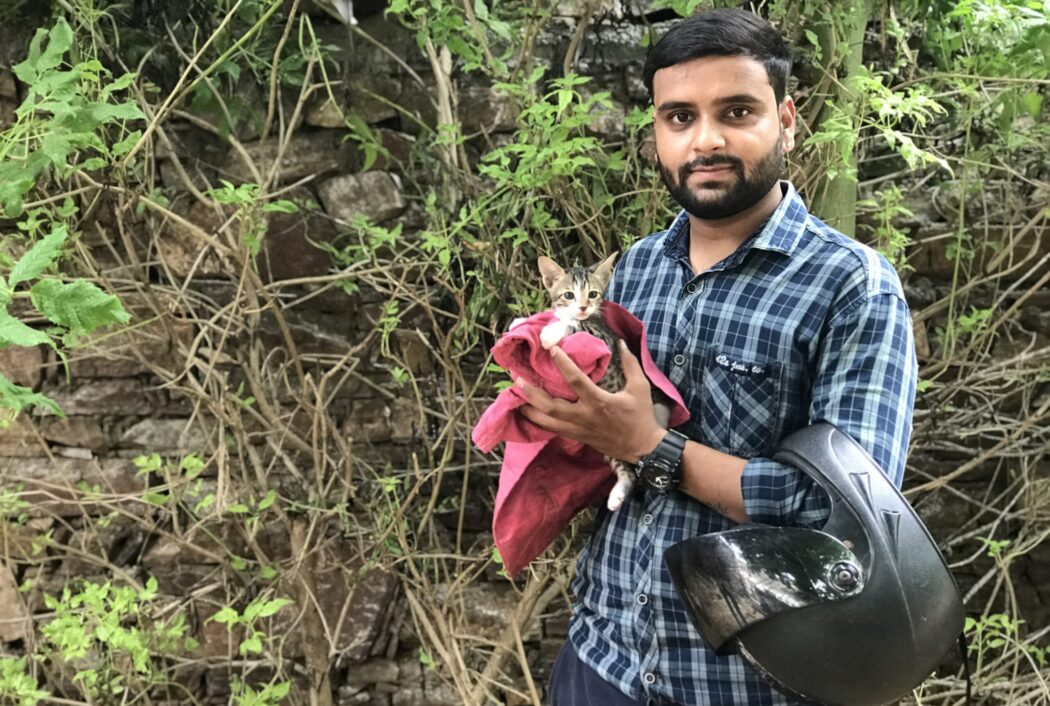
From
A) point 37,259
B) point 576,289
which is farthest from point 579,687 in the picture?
point 37,259

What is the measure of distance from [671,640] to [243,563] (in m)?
2.10

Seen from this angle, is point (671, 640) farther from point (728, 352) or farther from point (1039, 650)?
point (1039, 650)

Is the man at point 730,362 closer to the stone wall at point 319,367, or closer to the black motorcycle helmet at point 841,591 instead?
the black motorcycle helmet at point 841,591

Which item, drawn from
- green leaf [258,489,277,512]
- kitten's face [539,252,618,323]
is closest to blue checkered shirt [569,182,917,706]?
kitten's face [539,252,618,323]

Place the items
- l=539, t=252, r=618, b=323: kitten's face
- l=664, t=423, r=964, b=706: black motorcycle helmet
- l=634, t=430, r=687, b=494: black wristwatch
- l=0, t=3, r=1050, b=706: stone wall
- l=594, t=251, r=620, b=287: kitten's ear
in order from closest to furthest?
l=664, t=423, r=964, b=706: black motorcycle helmet → l=634, t=430, r=687, b=494: black wristwatch → l=539, t=252, r=618, b=323: kitten's face → l=594, t=251, r=620, b=287: kitten's ear → l=0, t=3, r=1050, b=706: stone wall

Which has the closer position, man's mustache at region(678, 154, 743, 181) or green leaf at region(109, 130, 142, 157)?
man's mustache at region(678, 154, 743, 181)

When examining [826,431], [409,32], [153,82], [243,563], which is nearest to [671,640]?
[826,431]

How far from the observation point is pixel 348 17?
3172 mm

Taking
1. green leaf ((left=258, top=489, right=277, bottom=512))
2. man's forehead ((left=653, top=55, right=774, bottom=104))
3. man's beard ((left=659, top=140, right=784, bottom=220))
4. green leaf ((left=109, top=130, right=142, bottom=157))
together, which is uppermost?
man's forehead ((left=653, top=55, right=774, bottom=104))

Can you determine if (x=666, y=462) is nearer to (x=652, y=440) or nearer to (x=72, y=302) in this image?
(x=652, y=440)

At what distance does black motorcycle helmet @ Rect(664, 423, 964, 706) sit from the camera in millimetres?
1132

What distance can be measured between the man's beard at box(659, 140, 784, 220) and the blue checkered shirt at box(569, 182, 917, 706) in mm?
60

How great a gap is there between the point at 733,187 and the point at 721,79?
0.17 metres

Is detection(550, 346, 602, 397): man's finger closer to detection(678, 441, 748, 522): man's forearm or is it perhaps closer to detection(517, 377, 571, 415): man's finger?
detection(517, 377, 571, 415): man's finger
